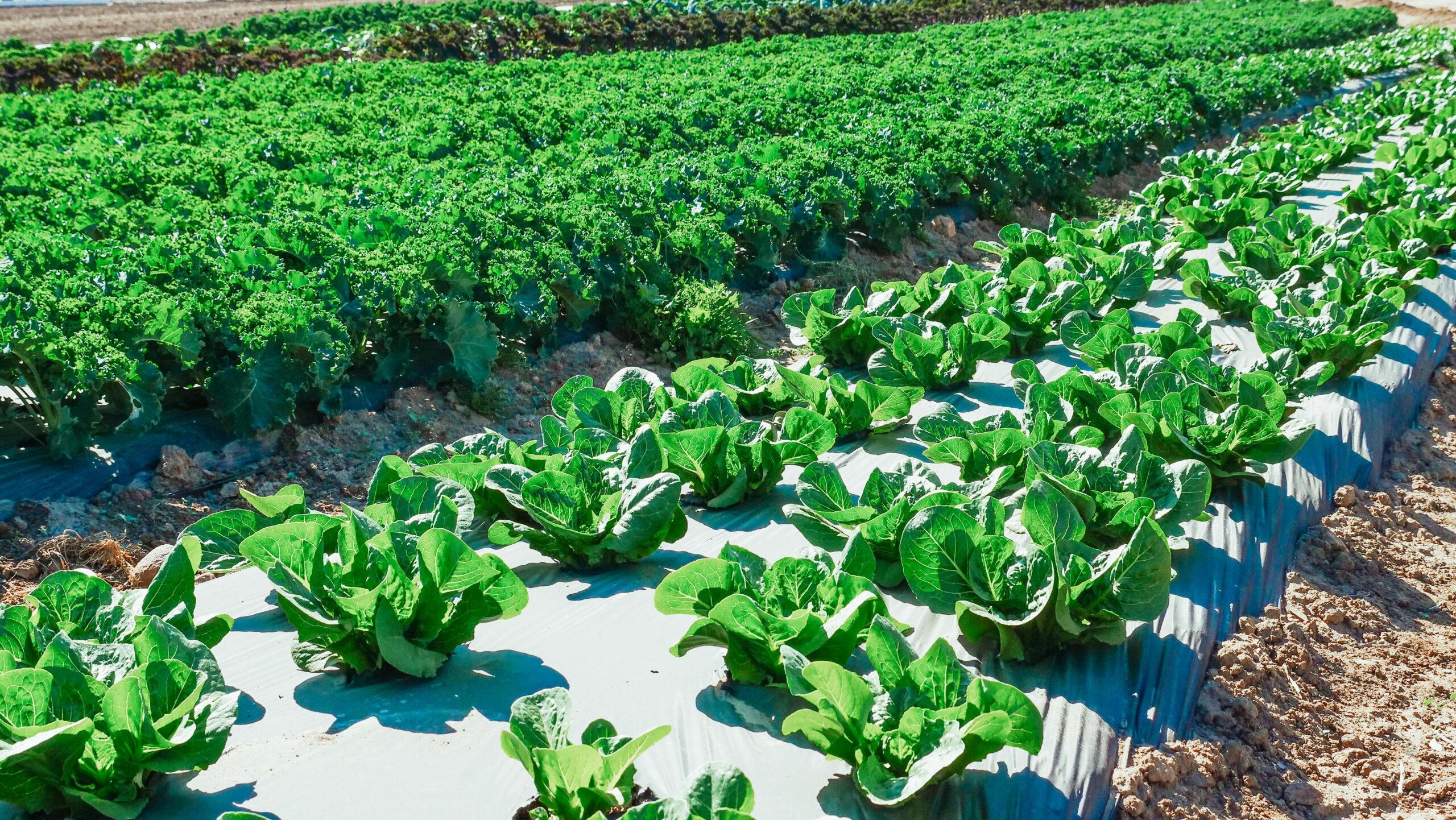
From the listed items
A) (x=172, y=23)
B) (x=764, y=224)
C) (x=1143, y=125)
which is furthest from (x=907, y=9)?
(x=764, y=224)

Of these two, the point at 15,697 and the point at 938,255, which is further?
the point at 938,255

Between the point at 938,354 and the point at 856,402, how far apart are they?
71cm

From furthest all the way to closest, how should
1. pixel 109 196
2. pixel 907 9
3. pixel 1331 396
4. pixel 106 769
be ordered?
pixel 907 9, pixel 109 196, pixel 1331 396, pixel 106 769

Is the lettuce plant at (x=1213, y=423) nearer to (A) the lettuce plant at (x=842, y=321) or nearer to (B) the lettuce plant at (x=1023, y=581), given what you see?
(B) the lettuce plant at (x=1023, y=581)

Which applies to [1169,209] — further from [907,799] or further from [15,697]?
[15,697]

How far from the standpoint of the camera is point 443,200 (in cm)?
644

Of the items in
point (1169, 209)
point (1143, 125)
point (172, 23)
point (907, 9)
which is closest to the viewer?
point (1169, 209)

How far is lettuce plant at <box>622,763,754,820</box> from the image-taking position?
2057mm

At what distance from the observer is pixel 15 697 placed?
2203mm

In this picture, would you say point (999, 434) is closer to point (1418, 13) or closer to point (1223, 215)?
point (1223, 215)

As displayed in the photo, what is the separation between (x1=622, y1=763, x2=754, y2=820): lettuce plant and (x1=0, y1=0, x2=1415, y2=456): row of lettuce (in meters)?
3.28

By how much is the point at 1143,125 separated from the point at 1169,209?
3522mm

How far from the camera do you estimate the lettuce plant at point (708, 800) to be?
2.06 m

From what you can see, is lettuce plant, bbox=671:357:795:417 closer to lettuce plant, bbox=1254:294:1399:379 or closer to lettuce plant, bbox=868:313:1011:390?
lettuce plant, bbox=868:313:1011:390
